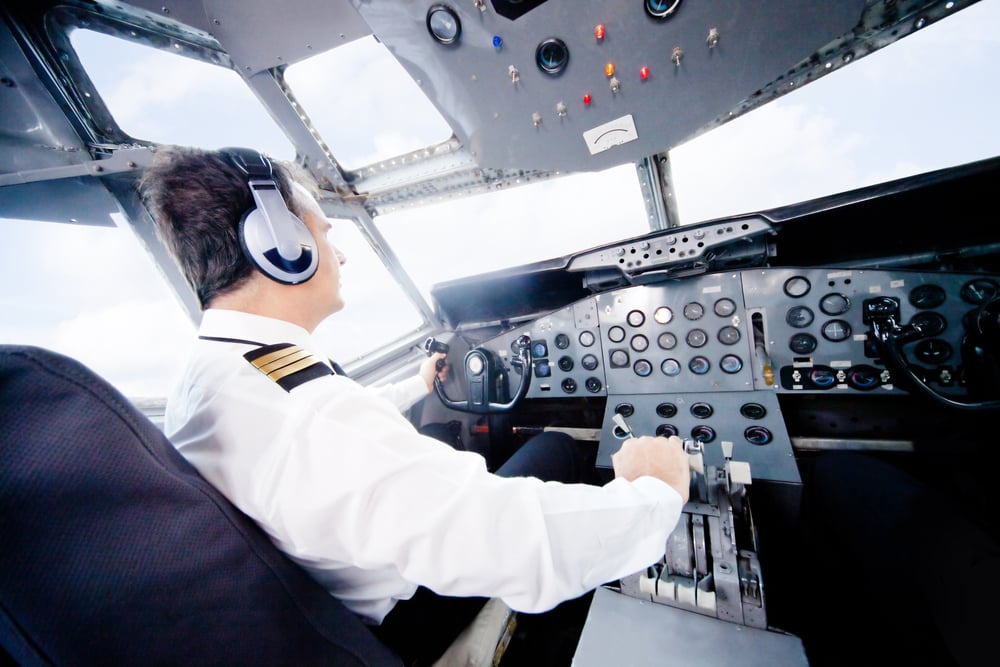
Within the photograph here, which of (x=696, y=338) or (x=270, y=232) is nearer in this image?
A: (x=270, y=232)

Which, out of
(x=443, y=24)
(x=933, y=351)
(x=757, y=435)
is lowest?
Result: (x=757, y=435)

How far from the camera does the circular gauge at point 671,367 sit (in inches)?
71.3

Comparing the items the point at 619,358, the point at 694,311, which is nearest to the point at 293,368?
the point at 619,358

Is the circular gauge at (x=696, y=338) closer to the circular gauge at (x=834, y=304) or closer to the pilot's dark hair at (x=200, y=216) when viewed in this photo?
the circular gauge at (x=834, y=304)

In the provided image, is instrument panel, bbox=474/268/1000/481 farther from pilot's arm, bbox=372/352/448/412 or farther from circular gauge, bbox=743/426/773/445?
pilot's arm, bbox=372/352/448/412

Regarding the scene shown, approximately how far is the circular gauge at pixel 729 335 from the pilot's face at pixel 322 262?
1.71 metres

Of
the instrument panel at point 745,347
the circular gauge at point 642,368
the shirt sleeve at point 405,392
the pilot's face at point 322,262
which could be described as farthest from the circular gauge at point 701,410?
the pilot's face at point 322,262

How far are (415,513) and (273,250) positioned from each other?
709mm

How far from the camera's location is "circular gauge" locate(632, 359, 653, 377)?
73.7 inches

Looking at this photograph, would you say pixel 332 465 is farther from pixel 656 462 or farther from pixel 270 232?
pixel 656 462

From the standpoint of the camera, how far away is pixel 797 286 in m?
1.57

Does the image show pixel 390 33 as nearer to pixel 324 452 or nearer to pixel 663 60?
pixel 663 60

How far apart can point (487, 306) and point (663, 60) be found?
1754mm

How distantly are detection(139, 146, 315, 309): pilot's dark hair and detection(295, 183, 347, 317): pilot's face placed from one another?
155mm
